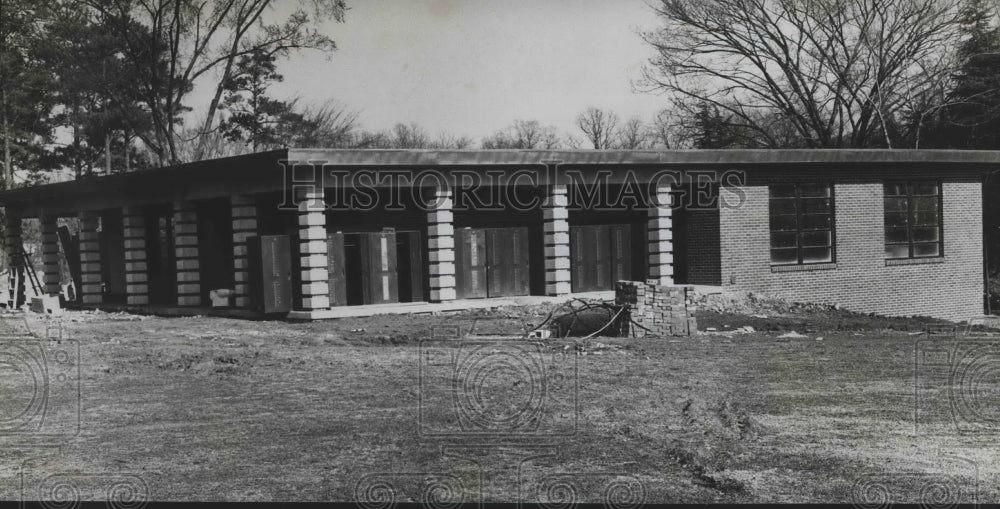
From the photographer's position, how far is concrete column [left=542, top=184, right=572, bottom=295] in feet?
80.7

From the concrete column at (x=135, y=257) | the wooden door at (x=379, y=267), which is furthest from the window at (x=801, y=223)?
the concrete column at (x=135, y=257)

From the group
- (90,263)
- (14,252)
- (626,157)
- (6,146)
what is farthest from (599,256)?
(6,146)

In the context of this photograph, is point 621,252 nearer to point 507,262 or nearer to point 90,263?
point 507,262

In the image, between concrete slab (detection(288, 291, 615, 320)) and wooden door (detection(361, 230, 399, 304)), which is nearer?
concrete slab (detection(288, 291, 615, 320))

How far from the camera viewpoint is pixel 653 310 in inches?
783

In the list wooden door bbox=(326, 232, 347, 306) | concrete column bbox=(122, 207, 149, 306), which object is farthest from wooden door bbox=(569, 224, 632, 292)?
concrete column bbox=(122, 207, 149, 306)

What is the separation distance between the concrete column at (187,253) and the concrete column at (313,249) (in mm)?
6407

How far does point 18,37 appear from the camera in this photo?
44.2 metres

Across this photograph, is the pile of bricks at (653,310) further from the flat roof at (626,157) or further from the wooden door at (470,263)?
the wooden door at (470,263)

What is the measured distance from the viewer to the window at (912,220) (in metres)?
28.4

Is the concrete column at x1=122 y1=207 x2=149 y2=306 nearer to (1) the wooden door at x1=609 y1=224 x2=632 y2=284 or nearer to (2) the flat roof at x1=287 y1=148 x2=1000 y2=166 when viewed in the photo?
(2) the flat roof at x1=287 y1=148 x2=1000 y2=166

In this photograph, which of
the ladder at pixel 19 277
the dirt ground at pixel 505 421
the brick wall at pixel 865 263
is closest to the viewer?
the dirt ground at pixel 505 421

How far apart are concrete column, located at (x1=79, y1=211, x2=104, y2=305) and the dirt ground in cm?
1447

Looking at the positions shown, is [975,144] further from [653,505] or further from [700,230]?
[653,505]
